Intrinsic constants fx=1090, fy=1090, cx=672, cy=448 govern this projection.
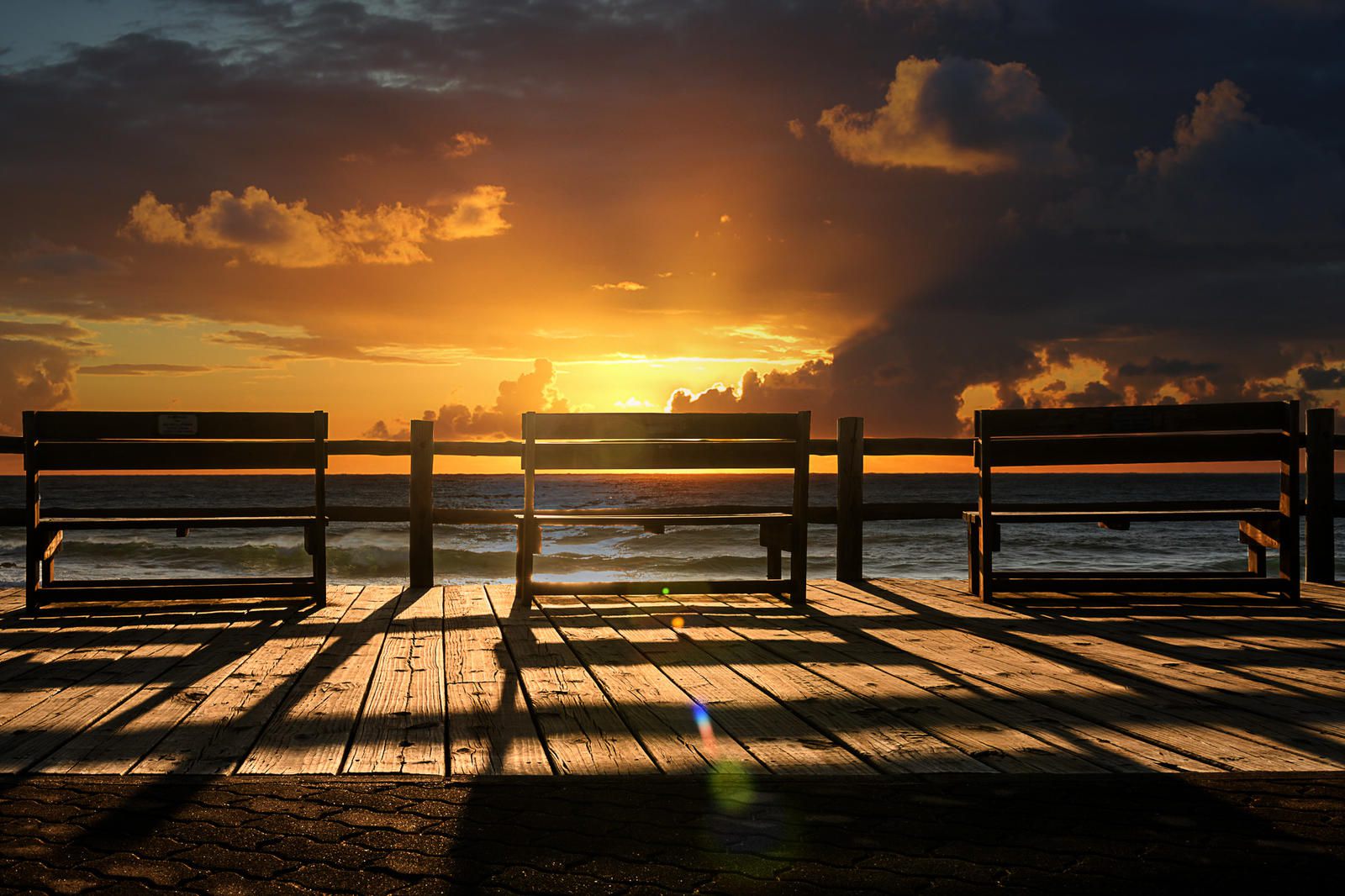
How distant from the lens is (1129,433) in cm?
676

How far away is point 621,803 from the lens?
2.70 meters

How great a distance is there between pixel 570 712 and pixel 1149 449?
4.54 meters

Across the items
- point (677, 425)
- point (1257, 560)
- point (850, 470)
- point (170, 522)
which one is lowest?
point (1257, 560)

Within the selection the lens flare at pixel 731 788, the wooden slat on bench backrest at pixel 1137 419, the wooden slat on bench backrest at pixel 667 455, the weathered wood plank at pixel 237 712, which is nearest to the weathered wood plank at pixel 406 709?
the weathered wood plank at pixel 237 712

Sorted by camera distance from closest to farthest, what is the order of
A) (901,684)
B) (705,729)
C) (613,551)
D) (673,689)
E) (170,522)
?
1. (705,729)
2. (673,689)
3. (901,684)
4. (170,522)
5. (613,551)

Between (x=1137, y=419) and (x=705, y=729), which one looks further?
(x=1137, y=419)

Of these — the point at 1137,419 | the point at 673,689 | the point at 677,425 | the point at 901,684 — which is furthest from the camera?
the point at 1137,419

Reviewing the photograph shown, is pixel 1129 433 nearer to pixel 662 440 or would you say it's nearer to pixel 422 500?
pixel 662 440

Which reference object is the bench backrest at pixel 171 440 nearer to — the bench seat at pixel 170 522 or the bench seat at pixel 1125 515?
the bench seat at pixel 170 522

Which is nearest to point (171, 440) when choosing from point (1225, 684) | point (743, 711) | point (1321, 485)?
point (743, 711)

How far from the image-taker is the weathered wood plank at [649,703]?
3.14m

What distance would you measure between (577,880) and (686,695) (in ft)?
5.97

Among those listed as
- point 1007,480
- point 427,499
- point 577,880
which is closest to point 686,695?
point 577,880

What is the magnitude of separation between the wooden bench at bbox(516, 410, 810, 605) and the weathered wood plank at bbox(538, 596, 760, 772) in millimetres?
667
